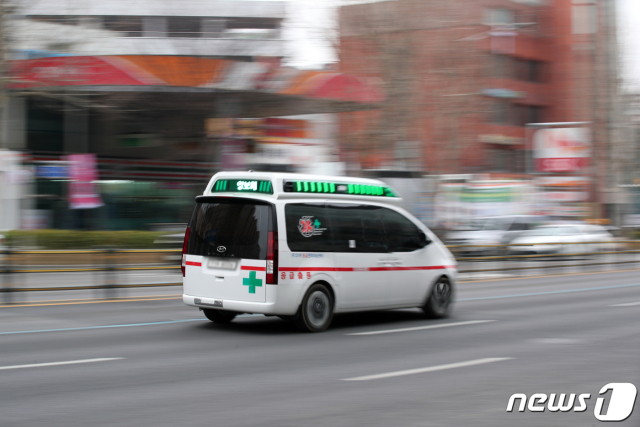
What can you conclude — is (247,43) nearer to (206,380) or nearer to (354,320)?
(354,320)

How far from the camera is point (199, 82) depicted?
29.5m

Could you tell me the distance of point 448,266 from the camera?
12.7 m

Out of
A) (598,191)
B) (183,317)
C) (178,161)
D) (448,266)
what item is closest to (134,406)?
(183,317)

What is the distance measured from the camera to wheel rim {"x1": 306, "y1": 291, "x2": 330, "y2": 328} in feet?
34.3

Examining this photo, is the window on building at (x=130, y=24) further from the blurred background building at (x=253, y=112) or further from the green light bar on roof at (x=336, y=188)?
the green light bar on roof at (x=336, y=188)

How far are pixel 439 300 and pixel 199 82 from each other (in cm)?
1909

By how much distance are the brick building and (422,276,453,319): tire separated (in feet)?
49.7

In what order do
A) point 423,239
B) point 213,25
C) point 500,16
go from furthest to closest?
point 500,16
point 213,25
point 423,239

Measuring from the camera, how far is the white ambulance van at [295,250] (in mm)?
10188

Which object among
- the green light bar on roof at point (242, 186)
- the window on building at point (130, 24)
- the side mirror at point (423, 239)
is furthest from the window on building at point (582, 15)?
the green light bar on roof at point (242, 186)

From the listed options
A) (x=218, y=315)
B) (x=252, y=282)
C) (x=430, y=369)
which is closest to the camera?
(x=430, y=369)

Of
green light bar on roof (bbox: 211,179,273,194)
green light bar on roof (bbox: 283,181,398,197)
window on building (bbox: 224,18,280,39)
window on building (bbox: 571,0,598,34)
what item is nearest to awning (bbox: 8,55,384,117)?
window on building (bbox: 224,18,280,39)

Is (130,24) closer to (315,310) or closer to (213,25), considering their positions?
(213,25)

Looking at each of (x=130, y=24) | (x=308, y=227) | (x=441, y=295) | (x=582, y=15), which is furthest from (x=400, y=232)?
(x=582, y=15)
